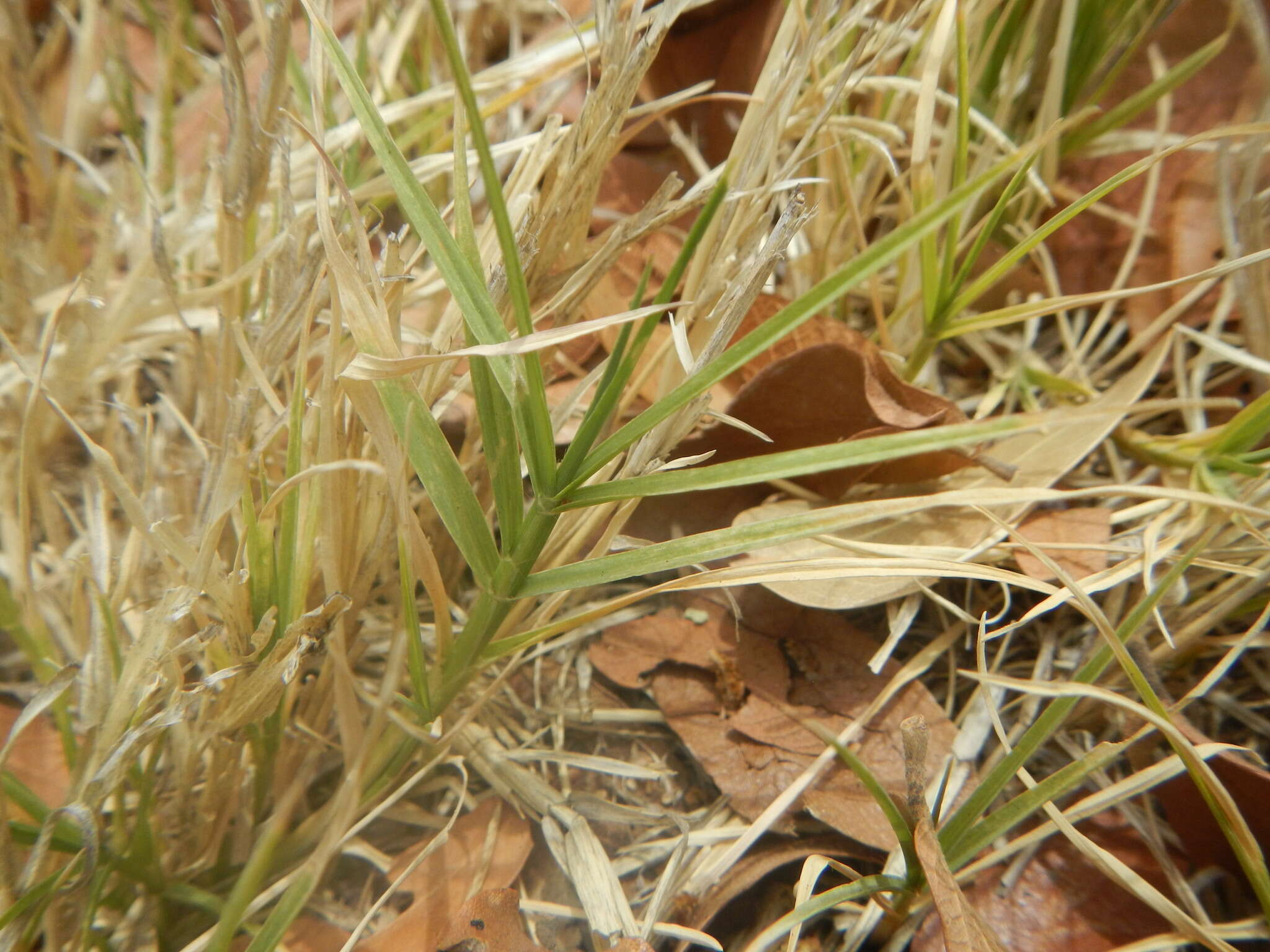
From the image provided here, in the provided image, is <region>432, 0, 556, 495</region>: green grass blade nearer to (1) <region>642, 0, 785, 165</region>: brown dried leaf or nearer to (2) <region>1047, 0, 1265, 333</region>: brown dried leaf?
(1) <region>642, 0, 785, 165</region>: brown dried leaf

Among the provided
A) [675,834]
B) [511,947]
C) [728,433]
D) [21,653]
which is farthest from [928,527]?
[21,653]

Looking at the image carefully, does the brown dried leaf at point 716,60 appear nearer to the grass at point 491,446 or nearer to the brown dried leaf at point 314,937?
the grass at point 491,446

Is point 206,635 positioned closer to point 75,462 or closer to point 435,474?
point 435,474

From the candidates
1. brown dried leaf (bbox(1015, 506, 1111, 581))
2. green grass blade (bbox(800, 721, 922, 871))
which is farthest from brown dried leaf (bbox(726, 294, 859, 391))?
green grass blade (bbox(800, 721, 922, 871))

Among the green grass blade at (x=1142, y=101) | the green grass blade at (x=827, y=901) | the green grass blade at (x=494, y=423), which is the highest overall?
the green grass blade at (x=494, y=423)

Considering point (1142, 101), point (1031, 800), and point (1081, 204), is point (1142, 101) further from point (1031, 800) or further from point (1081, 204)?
point (1031, 800)

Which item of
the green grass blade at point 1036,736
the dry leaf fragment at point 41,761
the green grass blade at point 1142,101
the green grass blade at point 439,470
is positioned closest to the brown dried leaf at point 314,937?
the dry leaf fragment at point 41,761

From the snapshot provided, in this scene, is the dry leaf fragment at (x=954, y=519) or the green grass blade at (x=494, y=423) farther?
the dry leaf fragment at (x=954, y=519)
